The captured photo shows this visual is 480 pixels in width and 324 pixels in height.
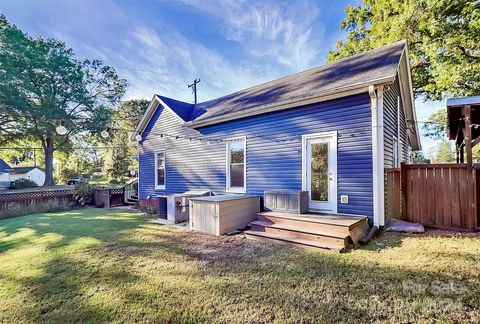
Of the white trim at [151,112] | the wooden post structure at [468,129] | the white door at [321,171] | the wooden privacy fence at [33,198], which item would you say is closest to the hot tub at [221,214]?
the white door at [321,171]

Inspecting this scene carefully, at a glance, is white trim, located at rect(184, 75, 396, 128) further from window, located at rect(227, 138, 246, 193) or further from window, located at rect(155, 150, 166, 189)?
window, located at rect(155, 150, 166, 189)

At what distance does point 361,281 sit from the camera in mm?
3088

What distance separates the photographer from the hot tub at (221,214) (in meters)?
5.82

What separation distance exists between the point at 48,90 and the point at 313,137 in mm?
27290

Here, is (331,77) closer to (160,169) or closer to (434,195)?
(434,195)

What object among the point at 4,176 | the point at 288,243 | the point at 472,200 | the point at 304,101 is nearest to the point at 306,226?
the point at 288,243

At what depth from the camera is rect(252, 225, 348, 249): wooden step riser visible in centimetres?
438

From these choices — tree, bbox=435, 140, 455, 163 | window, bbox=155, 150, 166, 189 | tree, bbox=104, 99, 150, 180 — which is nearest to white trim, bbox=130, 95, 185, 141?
window, bbox=155, 150, 166, 189

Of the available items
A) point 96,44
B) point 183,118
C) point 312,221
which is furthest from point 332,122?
point 96,44

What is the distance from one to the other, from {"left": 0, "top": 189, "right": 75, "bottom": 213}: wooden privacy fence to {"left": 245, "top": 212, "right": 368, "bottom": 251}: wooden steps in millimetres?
10666

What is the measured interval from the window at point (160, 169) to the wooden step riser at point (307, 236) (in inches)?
245

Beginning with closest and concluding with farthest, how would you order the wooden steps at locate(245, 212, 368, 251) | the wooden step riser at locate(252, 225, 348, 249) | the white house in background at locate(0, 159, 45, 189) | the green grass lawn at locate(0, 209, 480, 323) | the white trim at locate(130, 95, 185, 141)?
the green grass lawn at locate(0, 209, 480, 323)
the wooden step riser at locate(252, 225, 348, 249)
the wooden steps at locate(245, 212, 368, 251)
the white trim at locate(130, 95, 185, 141)
the white house in background at locate(0, 159, 45, 189)

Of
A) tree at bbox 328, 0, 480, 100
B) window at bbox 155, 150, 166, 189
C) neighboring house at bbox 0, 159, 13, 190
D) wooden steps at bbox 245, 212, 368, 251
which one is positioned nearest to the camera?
wooden steps at bbox 245, 212, 368, 251

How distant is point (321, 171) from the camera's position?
6.07 metres
